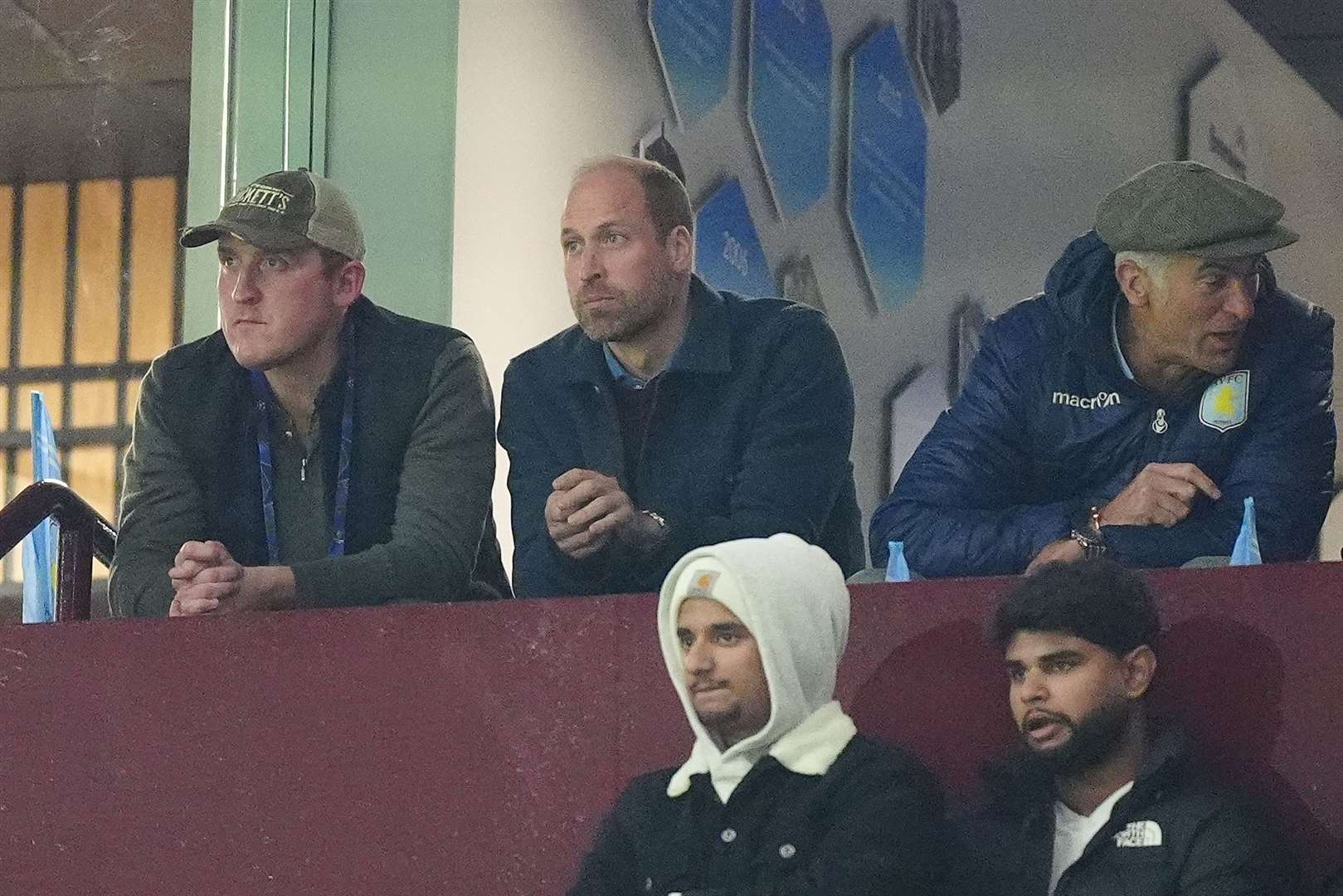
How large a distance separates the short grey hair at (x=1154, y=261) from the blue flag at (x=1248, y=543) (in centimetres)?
41

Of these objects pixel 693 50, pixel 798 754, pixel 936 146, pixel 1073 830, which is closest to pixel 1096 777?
pixel 1073 830

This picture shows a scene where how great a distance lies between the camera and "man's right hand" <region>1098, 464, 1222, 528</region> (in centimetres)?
453

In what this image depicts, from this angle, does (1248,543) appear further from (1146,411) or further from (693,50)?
(693,50)

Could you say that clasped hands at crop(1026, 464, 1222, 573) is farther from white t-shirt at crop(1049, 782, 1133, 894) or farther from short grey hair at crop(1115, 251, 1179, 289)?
white t-shirt at crop(1049, 782, 1133, 894)

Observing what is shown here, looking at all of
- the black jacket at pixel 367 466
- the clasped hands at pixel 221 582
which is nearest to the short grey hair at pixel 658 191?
the black jacket at pixel 367 466

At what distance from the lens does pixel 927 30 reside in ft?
25.6

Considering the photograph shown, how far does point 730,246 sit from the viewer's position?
7422 millimetres

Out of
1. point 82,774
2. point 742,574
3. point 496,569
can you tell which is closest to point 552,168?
point 496,569

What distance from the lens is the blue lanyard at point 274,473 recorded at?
508 centimetres

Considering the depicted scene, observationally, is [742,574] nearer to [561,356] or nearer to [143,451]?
[561,356]

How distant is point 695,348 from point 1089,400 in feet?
2.38

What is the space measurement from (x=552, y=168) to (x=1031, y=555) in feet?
9.73

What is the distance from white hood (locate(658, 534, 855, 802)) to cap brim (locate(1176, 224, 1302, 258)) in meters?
0.92

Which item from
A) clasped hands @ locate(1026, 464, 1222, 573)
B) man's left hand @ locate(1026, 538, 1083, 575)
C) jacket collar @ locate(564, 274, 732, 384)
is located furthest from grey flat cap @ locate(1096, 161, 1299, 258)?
jacket collar @ locate(564, 274, 732, 384)
